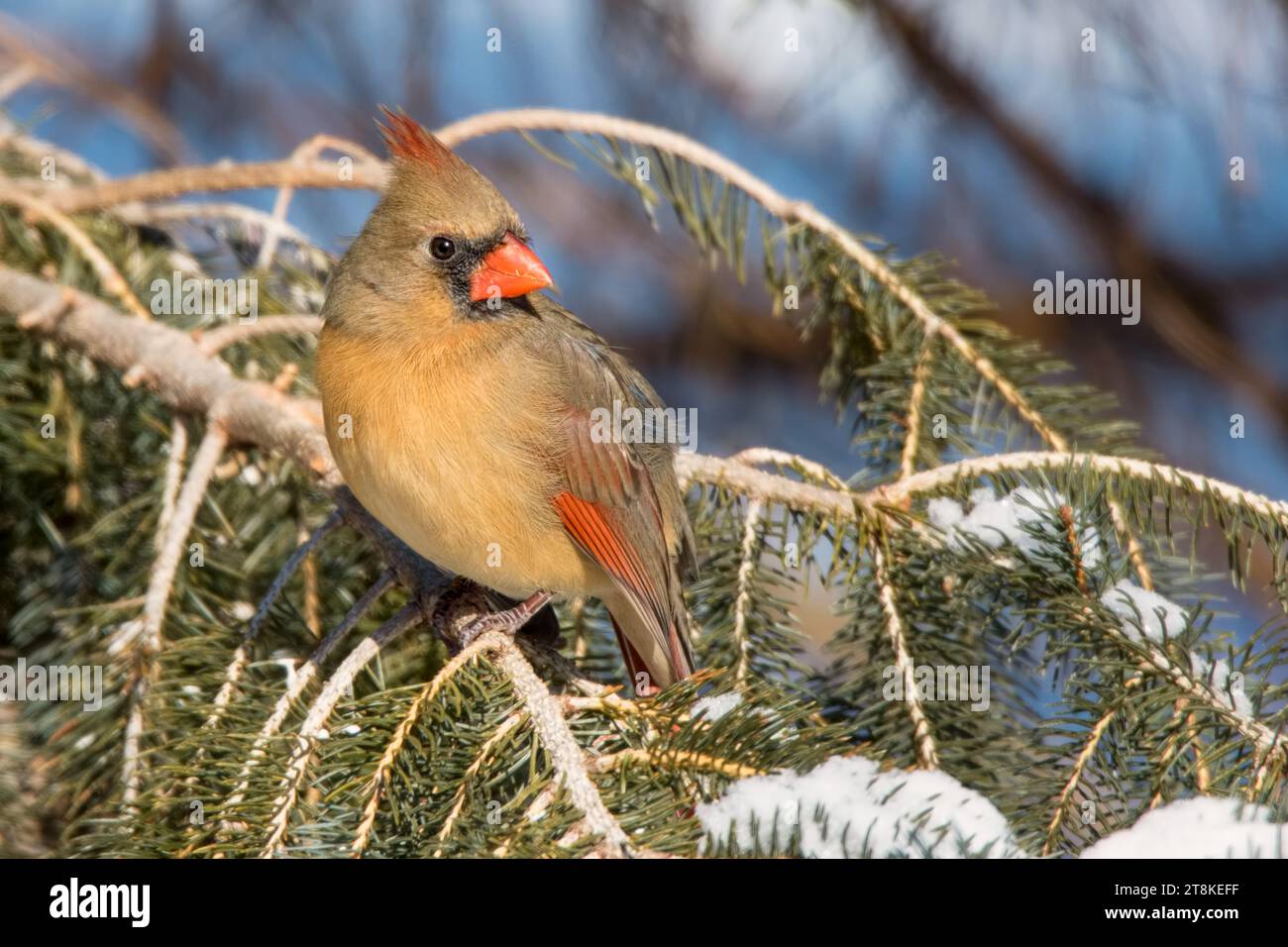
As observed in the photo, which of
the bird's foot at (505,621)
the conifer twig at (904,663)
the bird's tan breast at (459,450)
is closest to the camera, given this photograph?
the conifer twig at (904,663)

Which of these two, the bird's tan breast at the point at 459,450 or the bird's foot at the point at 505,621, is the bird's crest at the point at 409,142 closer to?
the bird's tan breast at the point at 459,450

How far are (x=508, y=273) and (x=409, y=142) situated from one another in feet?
0.95

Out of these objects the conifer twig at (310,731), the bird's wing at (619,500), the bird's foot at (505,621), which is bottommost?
the conifer twig at (310,731)

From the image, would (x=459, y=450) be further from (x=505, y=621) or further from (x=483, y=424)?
(x=505, y=621)

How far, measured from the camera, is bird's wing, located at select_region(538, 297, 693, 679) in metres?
2.28

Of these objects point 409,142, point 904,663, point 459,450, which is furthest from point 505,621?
point 409,142

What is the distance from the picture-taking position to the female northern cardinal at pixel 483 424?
2.21 meters

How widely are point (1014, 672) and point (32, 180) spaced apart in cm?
232

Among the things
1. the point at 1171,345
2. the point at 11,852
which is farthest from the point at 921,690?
the point at 1171,345

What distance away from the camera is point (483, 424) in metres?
2.27

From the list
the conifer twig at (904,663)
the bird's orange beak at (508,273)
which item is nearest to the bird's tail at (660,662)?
the conifer twig at (904,663)

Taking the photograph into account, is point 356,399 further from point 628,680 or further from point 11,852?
point 11,852

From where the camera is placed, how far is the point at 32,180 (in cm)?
293

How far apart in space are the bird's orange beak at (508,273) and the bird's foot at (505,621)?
54 centimetres
